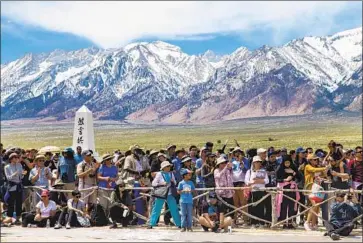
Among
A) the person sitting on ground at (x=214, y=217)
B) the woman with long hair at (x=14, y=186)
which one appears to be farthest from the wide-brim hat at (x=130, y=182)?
the woman with long hair at (x=14, y=186)

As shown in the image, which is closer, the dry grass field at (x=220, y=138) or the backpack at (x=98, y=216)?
the backpack at (x=98, y=216)

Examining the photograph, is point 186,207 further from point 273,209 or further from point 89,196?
point 89,196

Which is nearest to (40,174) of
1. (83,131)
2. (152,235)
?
(152,235)

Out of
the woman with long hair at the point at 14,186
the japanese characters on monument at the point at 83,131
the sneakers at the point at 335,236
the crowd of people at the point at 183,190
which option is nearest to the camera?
the sneakers at the point at 335,236

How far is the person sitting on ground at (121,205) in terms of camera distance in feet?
41.8

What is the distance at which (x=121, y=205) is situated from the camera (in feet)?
41.9

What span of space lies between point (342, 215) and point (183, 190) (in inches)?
115

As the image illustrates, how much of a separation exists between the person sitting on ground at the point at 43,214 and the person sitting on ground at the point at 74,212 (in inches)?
8.7

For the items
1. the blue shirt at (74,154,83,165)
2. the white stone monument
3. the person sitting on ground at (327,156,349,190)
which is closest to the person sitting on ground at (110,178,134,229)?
the blue shirt at (74,154,83,165)

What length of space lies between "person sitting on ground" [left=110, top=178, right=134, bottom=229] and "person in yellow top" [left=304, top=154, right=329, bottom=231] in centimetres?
345

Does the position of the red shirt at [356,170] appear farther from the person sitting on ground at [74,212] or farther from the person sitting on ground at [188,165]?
the person sitting on ground at [74,212]

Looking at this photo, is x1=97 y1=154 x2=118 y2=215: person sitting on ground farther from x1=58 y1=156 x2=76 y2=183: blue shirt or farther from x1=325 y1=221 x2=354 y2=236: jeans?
x1=325 y1=221 x2=354 y2=236: jeans

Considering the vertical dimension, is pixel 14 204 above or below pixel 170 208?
above

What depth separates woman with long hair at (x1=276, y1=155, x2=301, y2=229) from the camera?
12398mm
